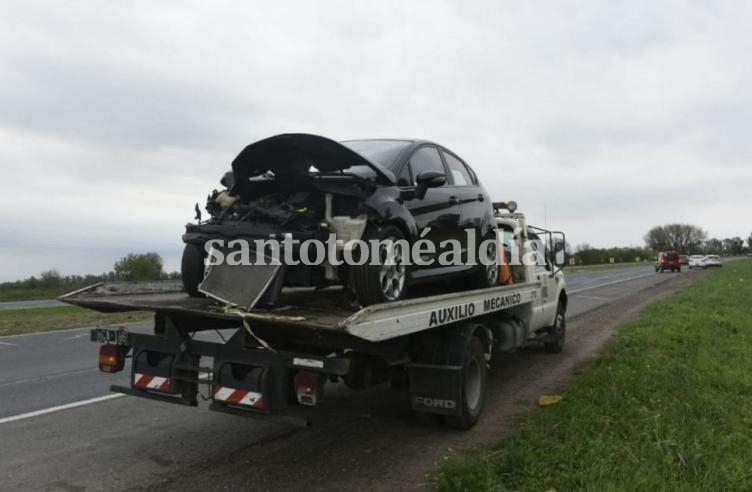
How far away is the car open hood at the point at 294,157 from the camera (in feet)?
15.9

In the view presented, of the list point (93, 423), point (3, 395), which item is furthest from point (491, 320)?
point (3, 395)

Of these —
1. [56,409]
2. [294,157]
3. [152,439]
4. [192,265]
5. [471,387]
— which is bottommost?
[152,439]

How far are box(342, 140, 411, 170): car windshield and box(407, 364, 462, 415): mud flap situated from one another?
1.86 meters

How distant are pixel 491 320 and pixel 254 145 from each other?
11.6 feet

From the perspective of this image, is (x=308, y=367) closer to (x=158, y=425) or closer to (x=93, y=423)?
(x=158, y=425)

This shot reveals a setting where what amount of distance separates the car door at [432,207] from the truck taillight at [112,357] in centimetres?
258

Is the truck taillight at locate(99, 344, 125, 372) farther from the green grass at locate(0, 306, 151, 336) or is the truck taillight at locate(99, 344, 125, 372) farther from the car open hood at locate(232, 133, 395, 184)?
the green grass at locate(0, 306, 151, 336)

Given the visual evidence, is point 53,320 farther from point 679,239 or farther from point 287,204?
point 679,239

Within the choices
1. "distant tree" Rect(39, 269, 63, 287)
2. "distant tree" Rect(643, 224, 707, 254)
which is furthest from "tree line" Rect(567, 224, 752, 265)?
"distant tree" Rect(39, 269, 63, 287)

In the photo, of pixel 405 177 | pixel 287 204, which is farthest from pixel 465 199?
pixel 287 204

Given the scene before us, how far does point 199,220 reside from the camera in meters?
5.20

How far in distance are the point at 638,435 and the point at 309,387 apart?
2.77m

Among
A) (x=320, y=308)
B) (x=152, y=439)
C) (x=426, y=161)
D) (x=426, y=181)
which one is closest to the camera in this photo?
(x=320, y=308)

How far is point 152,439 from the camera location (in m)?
5.23
